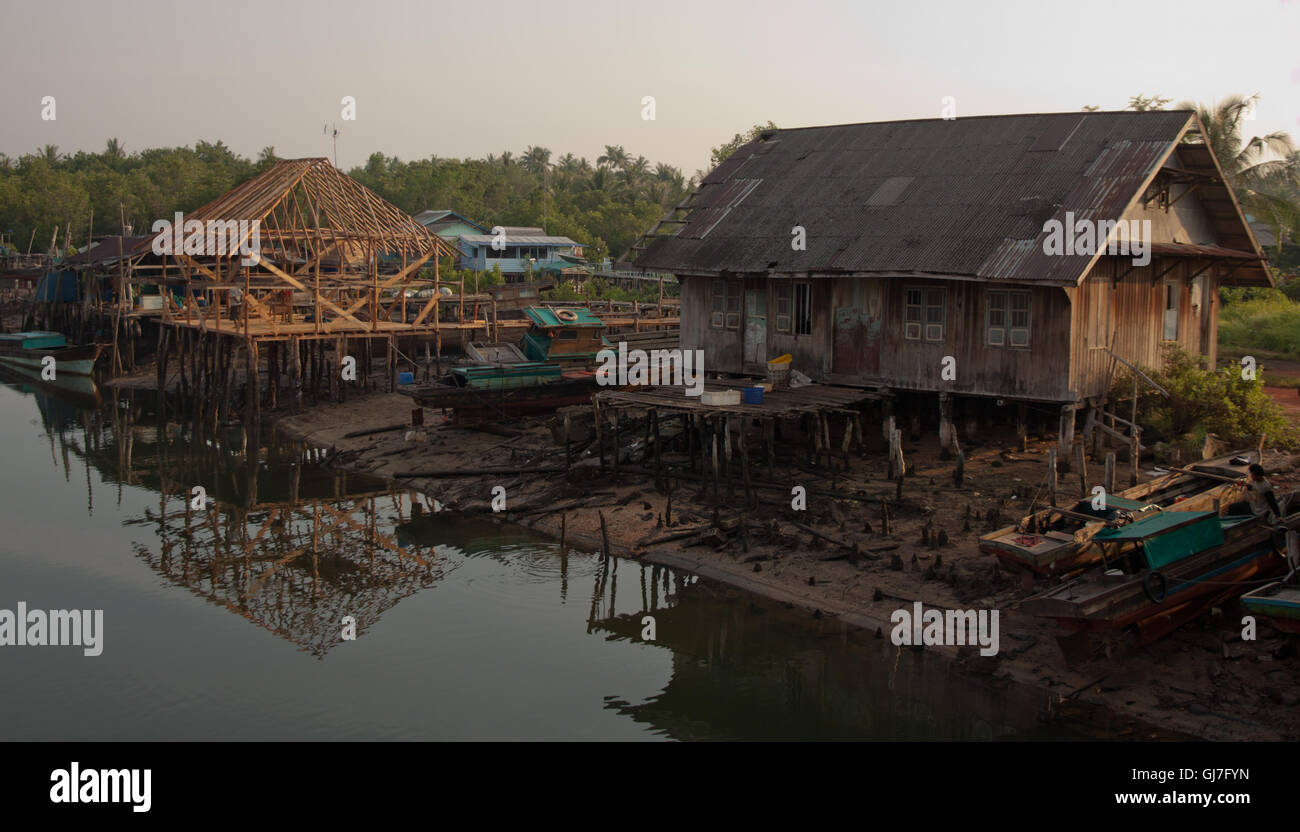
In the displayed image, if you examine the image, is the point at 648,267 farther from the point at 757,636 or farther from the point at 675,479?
the point at 757,636

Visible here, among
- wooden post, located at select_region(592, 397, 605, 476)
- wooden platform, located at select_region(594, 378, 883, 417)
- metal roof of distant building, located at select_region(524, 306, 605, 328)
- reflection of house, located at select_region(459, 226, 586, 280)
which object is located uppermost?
reflection of house, located at select_region(459, 226, 586, 280)

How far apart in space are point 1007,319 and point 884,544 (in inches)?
215

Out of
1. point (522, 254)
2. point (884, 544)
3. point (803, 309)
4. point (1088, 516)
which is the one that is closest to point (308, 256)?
point (803, 309)

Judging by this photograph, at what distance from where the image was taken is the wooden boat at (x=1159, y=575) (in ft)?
39.2

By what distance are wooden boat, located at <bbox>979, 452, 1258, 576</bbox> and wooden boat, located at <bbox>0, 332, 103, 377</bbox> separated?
36.6 meters

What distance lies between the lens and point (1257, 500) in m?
14.1

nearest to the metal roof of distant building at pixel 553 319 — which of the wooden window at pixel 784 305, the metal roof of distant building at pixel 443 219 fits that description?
the wooden window at pixel 784 305

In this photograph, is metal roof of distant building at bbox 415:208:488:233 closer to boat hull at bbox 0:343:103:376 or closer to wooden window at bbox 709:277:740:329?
boat hull at bbox 0:343:103:376

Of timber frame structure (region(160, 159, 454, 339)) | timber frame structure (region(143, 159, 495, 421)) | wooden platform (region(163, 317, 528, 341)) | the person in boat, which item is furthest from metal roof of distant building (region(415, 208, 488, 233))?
the person in boat

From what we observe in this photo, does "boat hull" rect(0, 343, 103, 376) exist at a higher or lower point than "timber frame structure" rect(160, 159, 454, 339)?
lower

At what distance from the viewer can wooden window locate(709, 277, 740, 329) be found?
2308cm
